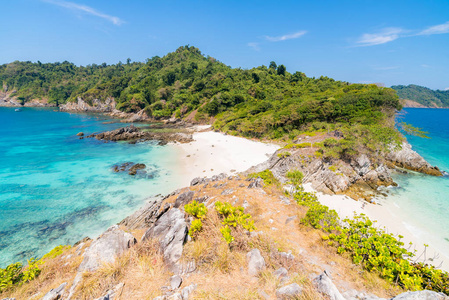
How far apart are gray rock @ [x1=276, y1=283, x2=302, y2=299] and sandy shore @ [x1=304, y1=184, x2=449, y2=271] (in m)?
13.8

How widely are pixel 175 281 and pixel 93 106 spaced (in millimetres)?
144626

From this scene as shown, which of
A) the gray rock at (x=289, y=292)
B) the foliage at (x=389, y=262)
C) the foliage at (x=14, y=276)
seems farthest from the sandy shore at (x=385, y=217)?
the foliage at (x=14, y=276)

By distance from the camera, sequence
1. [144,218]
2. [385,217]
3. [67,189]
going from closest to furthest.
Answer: [144,218]
[385,217]
[67,189]

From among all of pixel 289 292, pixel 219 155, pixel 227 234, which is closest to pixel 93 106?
pixel 219 155

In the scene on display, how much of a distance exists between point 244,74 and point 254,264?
4021 inches

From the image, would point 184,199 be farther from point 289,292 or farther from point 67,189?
point 67,189

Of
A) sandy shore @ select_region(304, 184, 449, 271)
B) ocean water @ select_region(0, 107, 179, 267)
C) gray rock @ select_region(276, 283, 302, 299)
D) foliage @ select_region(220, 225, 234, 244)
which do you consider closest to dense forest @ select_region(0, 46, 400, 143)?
sandy shore @ select_region(304, 184, 449, 271)

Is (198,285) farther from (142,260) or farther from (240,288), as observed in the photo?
(142,260)

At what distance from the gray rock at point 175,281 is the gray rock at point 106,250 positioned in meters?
2.42

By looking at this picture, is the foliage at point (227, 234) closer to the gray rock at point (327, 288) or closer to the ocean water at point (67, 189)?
the gray rock at point (327, 288)

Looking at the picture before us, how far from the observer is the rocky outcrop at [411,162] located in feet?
96.0

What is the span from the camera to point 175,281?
18.8ft

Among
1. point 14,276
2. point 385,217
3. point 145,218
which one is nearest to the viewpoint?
point 14,276

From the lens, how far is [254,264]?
6.22 m
